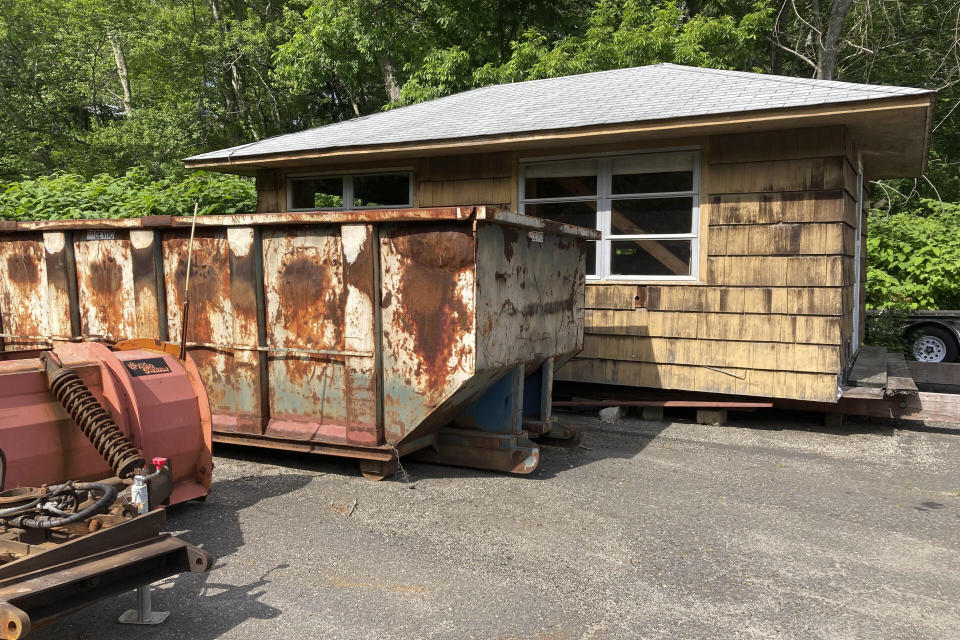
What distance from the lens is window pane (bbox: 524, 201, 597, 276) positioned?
26.2 ft

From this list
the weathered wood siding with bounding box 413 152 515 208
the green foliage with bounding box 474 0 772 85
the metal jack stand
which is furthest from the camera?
the green foliage with bounding box 474 0 772 85

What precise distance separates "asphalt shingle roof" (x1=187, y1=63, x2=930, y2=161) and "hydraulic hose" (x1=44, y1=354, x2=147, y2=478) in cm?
518

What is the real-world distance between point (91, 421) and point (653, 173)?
5997 millimetres

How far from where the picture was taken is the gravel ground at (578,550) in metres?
3.31

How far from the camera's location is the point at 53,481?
3.72 m

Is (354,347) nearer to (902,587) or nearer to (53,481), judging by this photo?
(53,481)

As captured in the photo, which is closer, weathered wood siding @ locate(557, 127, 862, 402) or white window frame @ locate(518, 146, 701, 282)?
weathered wood siding @ locate(557, 127, 862, 402)

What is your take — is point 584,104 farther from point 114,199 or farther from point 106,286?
point 114,199

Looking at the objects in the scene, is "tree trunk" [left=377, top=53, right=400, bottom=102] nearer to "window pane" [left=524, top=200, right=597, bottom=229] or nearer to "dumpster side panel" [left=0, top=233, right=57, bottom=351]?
"window pane" [left=524, top=200, right=597, bottom=229]

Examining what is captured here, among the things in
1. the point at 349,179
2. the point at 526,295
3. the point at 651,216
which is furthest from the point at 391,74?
the point at 526,295

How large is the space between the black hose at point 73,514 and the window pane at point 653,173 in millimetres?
6115

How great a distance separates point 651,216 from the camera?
7.70 metres

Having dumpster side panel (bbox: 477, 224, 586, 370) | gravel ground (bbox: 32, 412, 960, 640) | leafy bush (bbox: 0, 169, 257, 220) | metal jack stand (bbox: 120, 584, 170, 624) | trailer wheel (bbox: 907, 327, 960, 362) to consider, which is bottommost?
gravel ground (bbox: 32, 412, 960, 640)

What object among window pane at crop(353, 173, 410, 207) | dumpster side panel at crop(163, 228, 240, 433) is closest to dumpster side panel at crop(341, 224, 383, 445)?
dumpster side panel at crop(163, 228, 240, 433)
